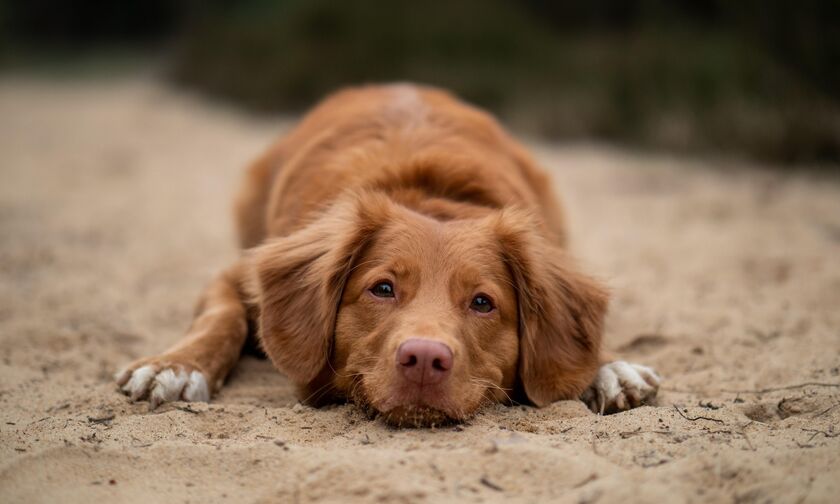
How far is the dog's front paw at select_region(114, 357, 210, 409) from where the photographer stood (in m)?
3.66

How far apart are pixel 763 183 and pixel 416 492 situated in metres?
6.67

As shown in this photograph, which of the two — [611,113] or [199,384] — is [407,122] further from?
[611,113]

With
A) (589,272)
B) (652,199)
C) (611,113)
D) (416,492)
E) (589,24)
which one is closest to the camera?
(416,492)

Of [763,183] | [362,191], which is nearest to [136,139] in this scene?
[763,183]

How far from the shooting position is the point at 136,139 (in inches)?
467

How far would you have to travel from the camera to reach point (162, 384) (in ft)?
12.1

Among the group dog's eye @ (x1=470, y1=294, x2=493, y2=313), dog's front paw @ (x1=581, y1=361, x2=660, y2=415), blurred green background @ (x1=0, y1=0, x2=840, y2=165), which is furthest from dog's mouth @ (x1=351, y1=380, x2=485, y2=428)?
blurred green background @ (x1=0, y1=0, x2=840, y2=165)

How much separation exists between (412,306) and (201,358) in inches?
41.7

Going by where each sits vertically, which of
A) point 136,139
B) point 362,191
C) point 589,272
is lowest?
point 136,139

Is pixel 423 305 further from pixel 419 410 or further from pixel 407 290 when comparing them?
pixel 419 410

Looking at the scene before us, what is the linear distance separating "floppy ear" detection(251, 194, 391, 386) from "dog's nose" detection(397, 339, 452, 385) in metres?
0.57

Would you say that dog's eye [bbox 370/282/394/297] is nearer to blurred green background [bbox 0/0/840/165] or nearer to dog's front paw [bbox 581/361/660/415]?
dog's front paw [bbox 581/361/660/415]

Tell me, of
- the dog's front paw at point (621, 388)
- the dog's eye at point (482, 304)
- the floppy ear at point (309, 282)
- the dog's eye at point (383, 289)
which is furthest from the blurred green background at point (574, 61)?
the dog's eye at point (383, 289)

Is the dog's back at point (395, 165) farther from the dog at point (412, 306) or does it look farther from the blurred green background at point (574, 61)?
the blurred green background at point (574, 61)
